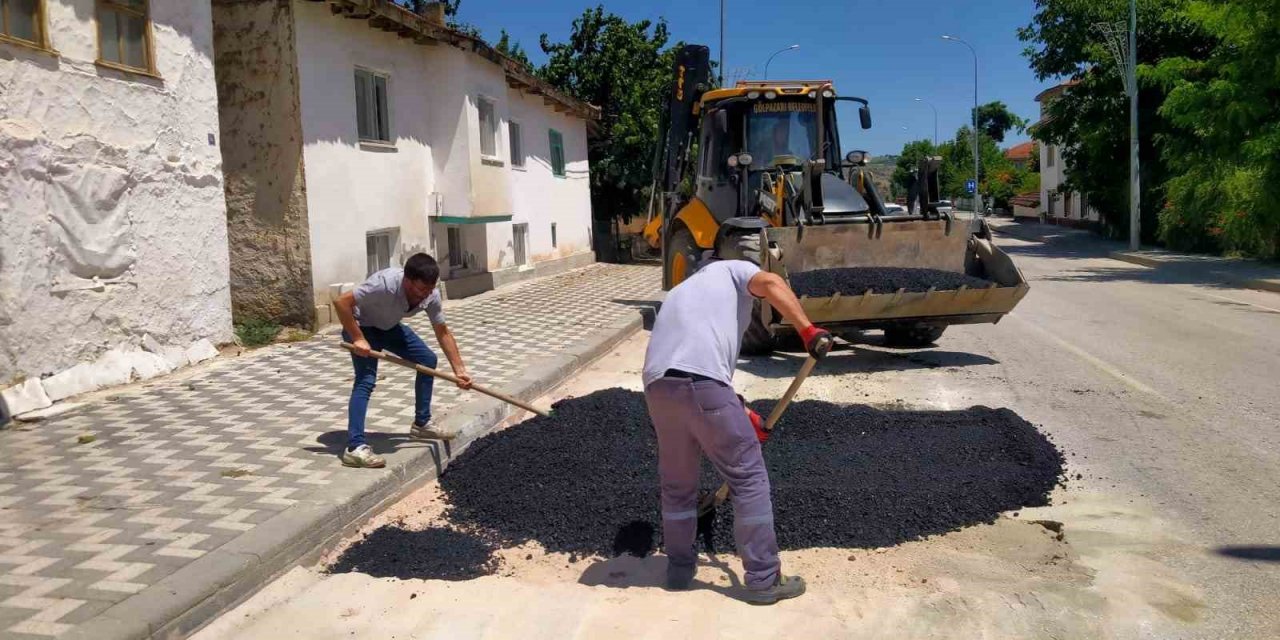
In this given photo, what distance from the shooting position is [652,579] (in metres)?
4.43

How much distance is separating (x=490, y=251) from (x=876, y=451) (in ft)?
42.9

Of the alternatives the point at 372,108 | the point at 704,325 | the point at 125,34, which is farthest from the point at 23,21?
the point at 704,325

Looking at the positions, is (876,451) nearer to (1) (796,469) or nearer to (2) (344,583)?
(1) (796,469)

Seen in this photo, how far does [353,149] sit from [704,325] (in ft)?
34.1

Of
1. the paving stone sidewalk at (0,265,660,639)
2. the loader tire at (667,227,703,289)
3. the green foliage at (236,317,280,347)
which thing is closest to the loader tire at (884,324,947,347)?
the loader tire at (667,227,703,289)

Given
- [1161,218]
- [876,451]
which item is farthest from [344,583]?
[1161,218]

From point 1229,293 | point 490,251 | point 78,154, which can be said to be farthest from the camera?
point 490,251

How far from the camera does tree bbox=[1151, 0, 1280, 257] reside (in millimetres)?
17094

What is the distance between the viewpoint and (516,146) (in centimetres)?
2105

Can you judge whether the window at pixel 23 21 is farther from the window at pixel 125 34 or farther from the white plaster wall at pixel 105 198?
the window at pixel 125 34

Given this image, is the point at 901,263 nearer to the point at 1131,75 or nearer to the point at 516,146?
the point at 516,146

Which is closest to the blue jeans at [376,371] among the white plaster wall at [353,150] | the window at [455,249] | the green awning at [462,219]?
the white plaster wall at [353,150]

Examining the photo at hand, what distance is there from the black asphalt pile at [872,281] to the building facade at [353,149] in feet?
20.8

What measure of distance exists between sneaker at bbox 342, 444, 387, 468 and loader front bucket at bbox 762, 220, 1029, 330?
398 centimetres
